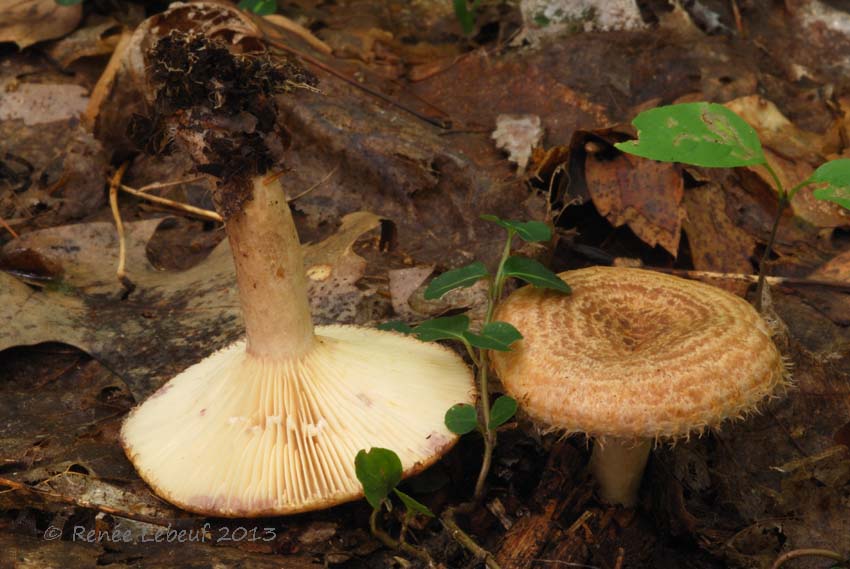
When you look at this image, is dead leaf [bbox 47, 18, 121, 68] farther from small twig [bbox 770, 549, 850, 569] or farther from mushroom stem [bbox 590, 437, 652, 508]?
small twig [bbox 770, 549, 850, 569]

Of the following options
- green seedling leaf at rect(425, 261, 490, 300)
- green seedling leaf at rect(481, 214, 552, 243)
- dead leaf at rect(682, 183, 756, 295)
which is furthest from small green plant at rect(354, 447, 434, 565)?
dead leaf at rect(682, 183, 756, 295)

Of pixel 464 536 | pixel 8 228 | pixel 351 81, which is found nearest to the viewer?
pixel 464 536

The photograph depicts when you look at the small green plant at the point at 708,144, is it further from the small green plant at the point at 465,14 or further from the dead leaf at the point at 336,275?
the small green plant at the point at 465,14

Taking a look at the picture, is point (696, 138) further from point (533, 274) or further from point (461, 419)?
point (461, 419)

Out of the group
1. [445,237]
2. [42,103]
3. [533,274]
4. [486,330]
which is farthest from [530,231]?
[42,103]

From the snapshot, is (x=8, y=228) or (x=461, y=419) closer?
(x=461, y=419)

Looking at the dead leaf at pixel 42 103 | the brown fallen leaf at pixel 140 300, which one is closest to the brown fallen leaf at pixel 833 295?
the brown fallen leaf at pixel 140 300

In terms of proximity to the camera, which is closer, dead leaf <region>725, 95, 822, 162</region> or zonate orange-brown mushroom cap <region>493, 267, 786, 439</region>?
zonate orange-brown mushroom cap <region>493, 267, 786, 439</region>
